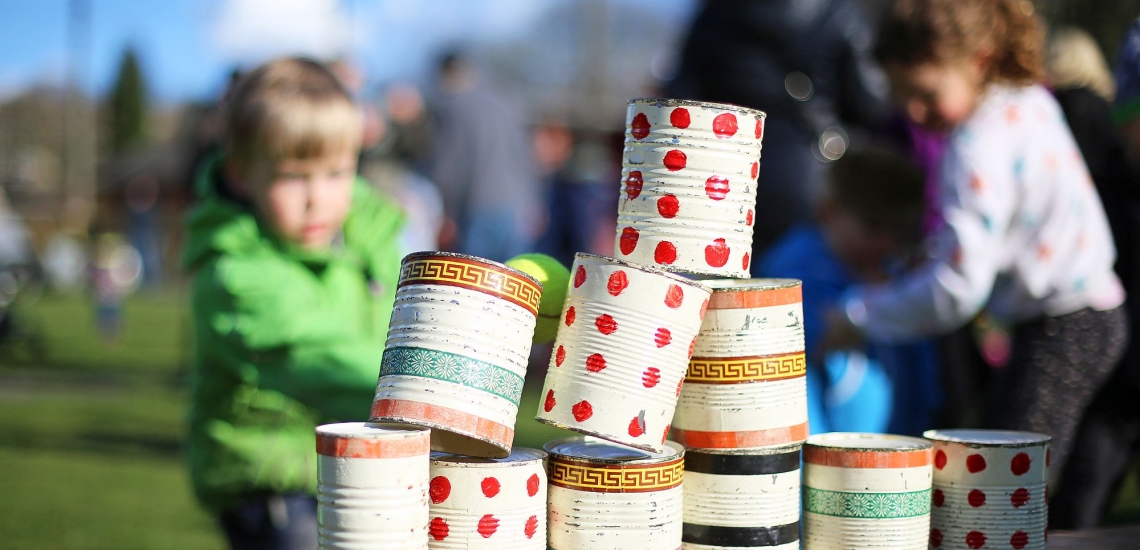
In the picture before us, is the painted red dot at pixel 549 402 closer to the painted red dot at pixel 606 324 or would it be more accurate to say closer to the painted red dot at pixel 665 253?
the painted red dot at pixel 606 324

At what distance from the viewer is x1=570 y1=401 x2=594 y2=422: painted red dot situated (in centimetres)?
173

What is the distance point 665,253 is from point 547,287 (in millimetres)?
210

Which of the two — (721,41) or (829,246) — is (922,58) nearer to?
(829,246)

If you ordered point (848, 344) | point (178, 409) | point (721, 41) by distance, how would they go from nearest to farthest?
point (848, 344), point (721, 41), point (178, 409)

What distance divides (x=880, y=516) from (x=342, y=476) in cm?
92

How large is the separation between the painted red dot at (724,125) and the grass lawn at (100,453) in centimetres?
224

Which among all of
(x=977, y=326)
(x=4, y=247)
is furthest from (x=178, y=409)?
(x=4, y=247)

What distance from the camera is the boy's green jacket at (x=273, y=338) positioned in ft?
7.69

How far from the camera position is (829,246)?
11.5 feet

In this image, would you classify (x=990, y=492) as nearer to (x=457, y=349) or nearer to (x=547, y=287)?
(x=547, y=287)

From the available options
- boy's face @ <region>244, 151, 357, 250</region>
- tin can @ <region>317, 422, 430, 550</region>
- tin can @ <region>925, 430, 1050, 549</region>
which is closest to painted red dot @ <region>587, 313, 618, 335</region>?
tin can @ <region>317, 422, 430, 550</region>

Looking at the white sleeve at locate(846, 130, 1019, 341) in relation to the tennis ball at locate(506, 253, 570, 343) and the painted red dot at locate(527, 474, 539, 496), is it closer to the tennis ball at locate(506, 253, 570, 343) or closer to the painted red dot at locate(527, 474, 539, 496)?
the tennis ball at locate(506, 253, 570, 343)

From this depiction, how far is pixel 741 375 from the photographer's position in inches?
73.3

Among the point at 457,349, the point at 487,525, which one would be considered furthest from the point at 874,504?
the point at 457,349
